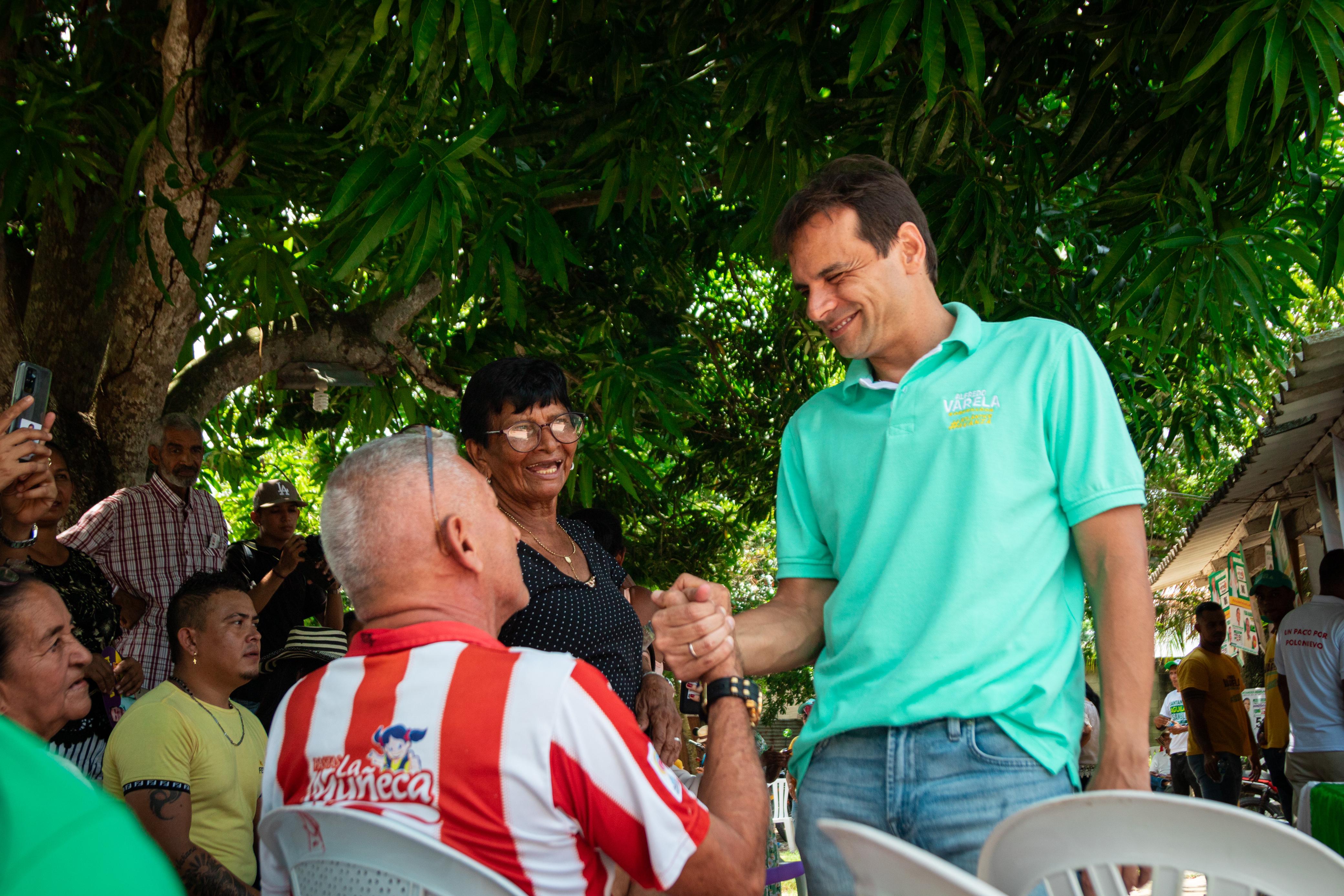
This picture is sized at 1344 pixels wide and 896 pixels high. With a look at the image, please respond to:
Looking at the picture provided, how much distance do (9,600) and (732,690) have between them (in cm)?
226

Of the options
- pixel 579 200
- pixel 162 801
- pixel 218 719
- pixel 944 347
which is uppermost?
pixel 579 200

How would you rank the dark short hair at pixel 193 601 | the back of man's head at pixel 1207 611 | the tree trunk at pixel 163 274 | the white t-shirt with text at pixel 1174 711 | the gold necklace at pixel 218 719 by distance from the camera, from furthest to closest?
the white t-shirt with text at pixel 1174 711
the back of man's head at pixel 1207 611
the tree trunk at pixel 163 274
the dark short hair at pixel 193 601
the gold necklace at pixel 218 719

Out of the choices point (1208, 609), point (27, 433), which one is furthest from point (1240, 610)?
point (27, 433)

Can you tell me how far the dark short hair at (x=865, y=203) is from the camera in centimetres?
199

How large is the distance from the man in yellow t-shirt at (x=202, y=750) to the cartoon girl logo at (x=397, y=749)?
1.65 metres

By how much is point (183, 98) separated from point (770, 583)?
60.3 feet

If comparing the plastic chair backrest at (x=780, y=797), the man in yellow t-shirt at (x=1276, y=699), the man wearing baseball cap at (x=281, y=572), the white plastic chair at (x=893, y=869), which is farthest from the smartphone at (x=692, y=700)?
the plastic chair backrest at (x=780, y=797)

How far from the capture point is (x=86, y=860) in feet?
1.94

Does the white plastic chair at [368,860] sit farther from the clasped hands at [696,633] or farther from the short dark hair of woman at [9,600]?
the short dark hair of woman at [9,600]

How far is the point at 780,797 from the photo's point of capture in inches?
433

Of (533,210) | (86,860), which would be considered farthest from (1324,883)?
(533,210)

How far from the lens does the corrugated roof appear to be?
5.20m

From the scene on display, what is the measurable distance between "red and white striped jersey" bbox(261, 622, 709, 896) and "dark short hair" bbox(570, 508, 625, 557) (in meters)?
3.40

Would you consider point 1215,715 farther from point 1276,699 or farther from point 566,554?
point 566,554
